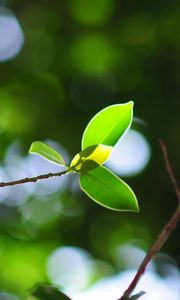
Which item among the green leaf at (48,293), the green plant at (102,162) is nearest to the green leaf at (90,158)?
the green plant at (102,162)

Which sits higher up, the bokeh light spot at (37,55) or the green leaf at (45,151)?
the green leaf at (45,151)

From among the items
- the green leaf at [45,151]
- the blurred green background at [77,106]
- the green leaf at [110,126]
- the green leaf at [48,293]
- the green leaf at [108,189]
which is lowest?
the blurred green background at [77,106]

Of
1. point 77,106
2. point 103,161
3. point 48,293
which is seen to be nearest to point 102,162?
point 103,161

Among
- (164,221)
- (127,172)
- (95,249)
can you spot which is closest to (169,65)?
(127,172)

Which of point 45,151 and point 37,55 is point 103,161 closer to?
point 45,151

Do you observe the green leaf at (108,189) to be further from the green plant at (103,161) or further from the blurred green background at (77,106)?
the blurred green background at (77,106)

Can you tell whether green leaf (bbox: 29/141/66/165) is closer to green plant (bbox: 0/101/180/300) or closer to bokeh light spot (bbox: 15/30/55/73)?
green plant (bbox: 0/101/180/300)

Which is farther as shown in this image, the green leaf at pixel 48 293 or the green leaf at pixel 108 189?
the green leaf at pixel 108 189
